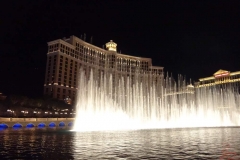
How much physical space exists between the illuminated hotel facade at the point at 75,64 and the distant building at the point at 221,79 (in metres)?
35.5

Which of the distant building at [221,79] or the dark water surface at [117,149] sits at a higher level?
the distant building at [221,79]

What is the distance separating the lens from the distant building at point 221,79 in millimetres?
107000

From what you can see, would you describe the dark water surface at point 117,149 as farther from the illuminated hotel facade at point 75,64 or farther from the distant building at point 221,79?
the distant building at point 221,79

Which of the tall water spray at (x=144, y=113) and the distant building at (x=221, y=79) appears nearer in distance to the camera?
the tall water spray at (x=144, y=113)

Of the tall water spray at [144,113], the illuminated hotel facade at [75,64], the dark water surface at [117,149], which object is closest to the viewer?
the dark water surface at [117,149]

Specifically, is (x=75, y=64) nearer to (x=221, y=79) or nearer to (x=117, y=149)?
(x=221, y=79)

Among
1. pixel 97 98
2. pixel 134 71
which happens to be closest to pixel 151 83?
pixel 134 71

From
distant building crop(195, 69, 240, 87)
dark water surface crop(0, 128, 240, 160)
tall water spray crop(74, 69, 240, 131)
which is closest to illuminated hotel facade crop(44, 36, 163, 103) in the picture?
distant building crop(195, 69, 240, 87)

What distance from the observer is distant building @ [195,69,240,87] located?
107 m

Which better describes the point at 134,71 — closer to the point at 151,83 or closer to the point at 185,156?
the point at 151,83

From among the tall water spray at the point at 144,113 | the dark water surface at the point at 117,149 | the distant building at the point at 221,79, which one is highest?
the distant building at the point at 221,79

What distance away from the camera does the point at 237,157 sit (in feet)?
38.7

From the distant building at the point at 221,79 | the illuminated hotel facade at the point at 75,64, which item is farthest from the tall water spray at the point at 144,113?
the illuminated hotel facade at the point at 75,64

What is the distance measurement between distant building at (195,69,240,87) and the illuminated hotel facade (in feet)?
116
